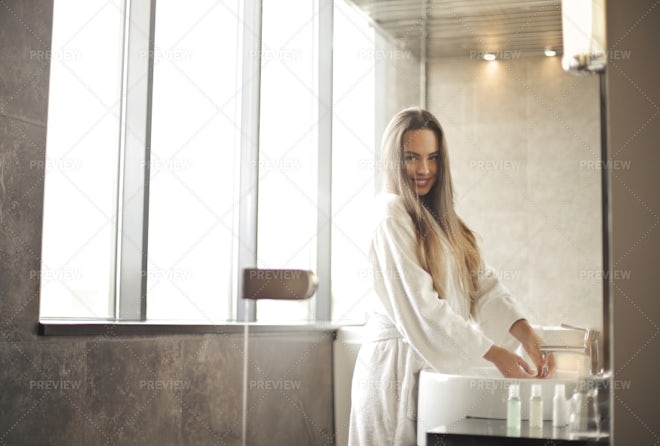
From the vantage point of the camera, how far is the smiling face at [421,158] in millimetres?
1899

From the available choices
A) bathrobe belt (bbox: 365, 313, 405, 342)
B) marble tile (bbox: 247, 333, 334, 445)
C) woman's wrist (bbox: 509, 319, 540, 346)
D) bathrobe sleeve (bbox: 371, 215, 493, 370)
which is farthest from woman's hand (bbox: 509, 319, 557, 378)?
marble tile (bbox: 247, 333, 334, 445)

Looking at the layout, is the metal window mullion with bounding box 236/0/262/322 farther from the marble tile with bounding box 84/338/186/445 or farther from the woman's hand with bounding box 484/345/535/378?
the woman's hand with bounding box 484/345/535/378

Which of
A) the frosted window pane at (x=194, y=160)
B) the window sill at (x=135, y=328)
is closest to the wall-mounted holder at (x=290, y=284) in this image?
the window sill at (x=135, y=328)

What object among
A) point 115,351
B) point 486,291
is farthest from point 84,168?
point 486,291

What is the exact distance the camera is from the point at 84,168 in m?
1.57

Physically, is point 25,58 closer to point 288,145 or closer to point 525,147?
point 288,145

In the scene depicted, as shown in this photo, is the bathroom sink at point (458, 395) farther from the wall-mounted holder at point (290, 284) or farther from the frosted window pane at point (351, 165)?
the frosted window pane at point (351, 165)

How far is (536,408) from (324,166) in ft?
4.16

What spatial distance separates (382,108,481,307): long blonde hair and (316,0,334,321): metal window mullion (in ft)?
1.86

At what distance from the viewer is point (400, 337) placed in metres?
1.63

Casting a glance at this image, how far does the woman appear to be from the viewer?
5.23 feet

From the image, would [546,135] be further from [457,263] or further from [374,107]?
[457,263]

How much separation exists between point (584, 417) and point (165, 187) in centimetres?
104

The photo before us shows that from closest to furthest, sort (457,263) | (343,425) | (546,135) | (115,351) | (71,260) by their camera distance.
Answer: (115,351) → (71,260) → (457,263) → (343,425) → (546,135)
